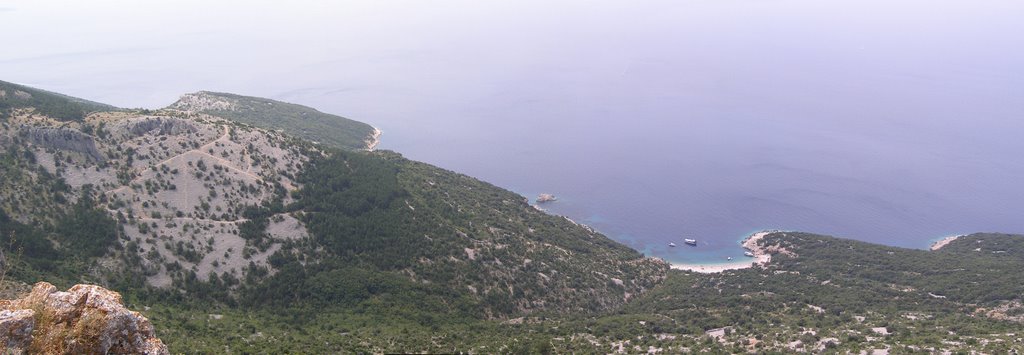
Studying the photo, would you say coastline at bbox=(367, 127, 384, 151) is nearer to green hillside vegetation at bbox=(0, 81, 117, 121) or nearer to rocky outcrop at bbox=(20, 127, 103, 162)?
green hillside vegetation at bbox=(0, 81, 117, 121)

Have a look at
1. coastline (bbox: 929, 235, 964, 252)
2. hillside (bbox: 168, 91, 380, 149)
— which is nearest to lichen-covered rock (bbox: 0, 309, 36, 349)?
hillside (bbox: 168, 91, 380, 149)

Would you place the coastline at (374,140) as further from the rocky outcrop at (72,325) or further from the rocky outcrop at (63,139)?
the rocky outcrop at (72,325)

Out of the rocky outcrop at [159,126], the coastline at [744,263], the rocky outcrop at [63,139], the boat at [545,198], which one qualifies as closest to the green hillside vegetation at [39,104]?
the rocky outcrop at [63,139]

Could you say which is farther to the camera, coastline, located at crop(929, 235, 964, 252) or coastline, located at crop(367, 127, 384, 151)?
coastline, located at crop(367, 127, 384, 151)

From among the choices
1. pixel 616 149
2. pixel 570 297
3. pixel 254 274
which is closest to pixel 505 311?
pixel 570 297

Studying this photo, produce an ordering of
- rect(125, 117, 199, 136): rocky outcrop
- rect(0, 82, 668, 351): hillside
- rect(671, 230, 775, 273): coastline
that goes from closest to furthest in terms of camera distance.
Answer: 1. rect(0, 82, 668, 351): hillside
2. rect(125, 117, 199, 136): rocky outcrop
3. rect(671, 230, 775, 273): coastline

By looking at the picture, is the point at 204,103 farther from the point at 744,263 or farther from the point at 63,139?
the point at 744,263

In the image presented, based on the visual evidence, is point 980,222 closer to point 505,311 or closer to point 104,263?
point 505,311
